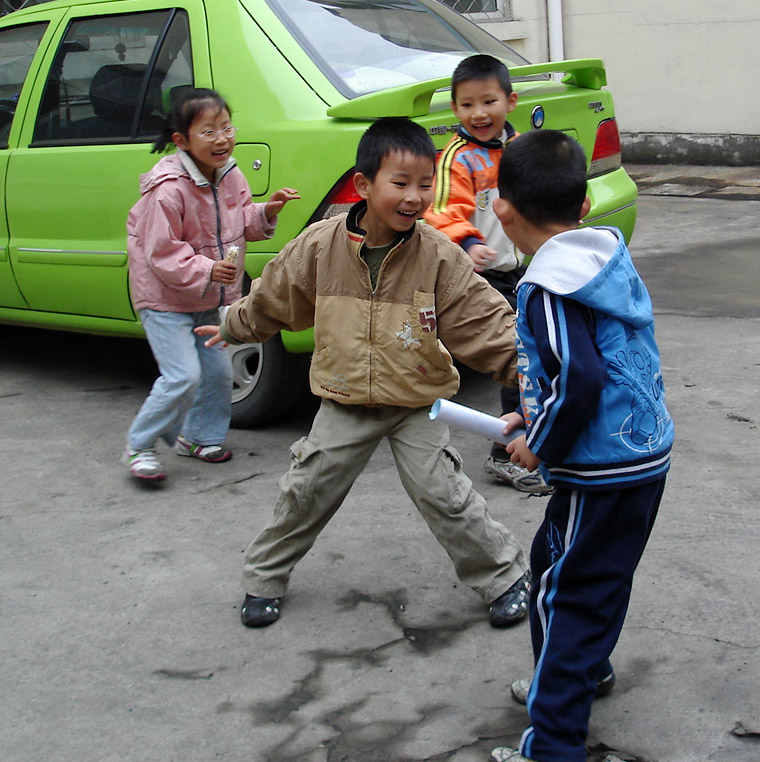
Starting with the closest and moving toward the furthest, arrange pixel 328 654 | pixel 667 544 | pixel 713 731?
1. pixel 713 731
2. pixel 328 654
3. pixel 667 544

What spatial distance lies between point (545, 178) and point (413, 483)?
3.43 ft

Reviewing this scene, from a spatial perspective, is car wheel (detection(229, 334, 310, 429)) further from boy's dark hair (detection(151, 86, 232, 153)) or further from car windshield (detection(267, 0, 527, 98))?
car windshield (detection(267, 0, 527, 98))

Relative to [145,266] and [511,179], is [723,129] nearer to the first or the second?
[145,266]

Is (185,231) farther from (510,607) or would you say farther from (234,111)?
(510,607)

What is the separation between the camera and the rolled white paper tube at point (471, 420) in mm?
2381

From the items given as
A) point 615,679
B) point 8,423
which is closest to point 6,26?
point 8,423

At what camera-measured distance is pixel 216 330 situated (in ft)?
10.4

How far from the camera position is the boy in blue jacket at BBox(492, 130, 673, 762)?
2170 millimetres

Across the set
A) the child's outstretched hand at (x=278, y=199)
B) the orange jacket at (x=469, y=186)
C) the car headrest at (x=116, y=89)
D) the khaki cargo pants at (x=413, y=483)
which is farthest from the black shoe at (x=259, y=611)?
the car headrest at (x=116, y=89)

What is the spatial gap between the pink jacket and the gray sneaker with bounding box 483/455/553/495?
3.97ft

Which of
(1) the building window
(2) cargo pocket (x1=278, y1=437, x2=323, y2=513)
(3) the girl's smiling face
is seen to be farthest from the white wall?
(2) cargo pocket (x1=278, y1=437, x2=323, y2=513)

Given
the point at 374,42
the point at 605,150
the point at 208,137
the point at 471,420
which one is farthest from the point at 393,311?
the point at 605,150

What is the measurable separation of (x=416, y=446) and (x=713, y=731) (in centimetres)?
103

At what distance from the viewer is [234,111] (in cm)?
433
